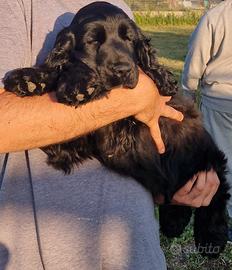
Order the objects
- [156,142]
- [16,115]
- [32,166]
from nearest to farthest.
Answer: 1. [16,115]
2. [32,166]
3. [156,142]

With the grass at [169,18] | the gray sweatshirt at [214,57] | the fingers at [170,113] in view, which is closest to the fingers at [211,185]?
the fingers at [170,113]

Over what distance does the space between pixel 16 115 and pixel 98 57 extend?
473 mm

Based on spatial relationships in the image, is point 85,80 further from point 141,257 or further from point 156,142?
point 141,257

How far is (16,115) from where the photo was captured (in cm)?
157

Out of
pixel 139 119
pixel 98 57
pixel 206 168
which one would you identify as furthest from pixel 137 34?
pixel 206 168

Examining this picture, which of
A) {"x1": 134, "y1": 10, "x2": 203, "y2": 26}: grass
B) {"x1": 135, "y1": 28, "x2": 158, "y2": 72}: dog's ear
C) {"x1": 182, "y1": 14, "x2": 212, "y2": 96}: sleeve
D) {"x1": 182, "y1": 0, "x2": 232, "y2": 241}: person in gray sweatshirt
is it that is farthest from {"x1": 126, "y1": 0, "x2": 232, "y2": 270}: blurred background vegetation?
{"x1": 135, "y1": 28, "x2": 158, "y2": 72}: dog's ear

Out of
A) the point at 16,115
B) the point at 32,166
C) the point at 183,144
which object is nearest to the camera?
the point at 16,115

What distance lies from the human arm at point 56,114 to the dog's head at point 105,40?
3.7 inches

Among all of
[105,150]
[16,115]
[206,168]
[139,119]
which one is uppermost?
[16,115]

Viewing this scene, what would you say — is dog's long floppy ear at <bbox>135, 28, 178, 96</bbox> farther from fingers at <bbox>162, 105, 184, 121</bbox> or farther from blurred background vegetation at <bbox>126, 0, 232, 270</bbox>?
blurred background vegetation at <bbox>126, 0, 232, 270</bbox>

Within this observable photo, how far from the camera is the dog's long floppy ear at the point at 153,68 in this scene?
2.04 m

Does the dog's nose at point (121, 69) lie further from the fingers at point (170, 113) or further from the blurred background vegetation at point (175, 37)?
the blurred background vegetation at point (175, 37)

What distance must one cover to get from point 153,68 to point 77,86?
0.51m

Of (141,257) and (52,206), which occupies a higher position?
(52,206)
